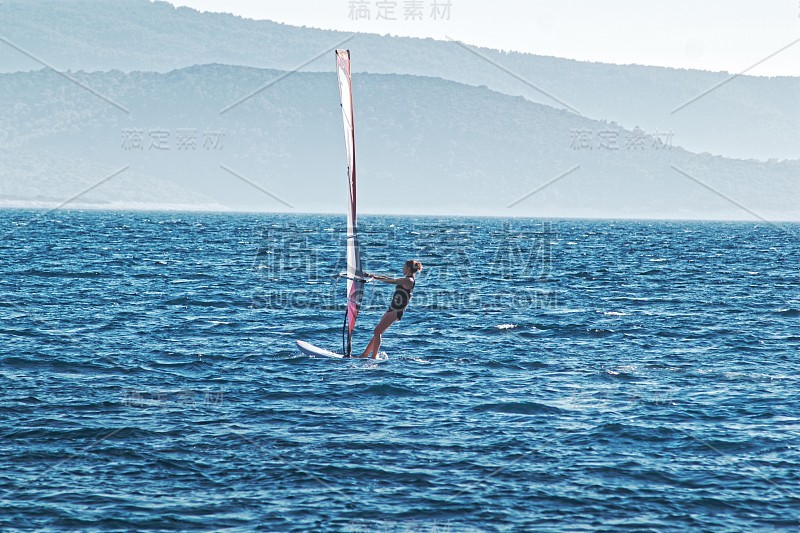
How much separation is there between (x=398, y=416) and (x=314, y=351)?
23.0 ft

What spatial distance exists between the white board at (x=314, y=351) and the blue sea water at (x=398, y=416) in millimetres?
313

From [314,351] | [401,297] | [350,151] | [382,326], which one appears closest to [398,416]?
[401,297]

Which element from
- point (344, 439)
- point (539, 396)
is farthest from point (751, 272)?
point (344, 439)

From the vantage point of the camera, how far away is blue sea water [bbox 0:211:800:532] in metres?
14.3

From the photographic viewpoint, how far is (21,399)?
785 inches

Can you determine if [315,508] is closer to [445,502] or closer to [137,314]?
[445,502]

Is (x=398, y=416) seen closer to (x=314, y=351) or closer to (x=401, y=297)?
(x=401, y=297)

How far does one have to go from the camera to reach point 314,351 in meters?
26.0

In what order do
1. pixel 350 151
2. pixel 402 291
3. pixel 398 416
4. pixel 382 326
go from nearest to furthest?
pixel 398 416, pixel 350 151, pixel 402 291, pixel 382 326

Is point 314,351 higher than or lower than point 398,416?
higher

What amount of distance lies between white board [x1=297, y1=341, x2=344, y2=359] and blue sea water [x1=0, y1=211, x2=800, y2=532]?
0.31 metres

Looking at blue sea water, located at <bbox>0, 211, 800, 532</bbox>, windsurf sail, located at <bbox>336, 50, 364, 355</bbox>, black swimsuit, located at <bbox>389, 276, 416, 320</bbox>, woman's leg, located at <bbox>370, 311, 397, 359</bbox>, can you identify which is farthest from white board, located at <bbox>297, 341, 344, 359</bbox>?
windsurf sail, located at <bbox>336, 50, 364, 355</bbox>

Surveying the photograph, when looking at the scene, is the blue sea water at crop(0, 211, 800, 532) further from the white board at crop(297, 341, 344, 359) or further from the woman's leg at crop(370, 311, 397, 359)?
the woman's leg at crop(370, 311, 397, 359)

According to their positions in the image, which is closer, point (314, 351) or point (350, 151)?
point (350, 151)
